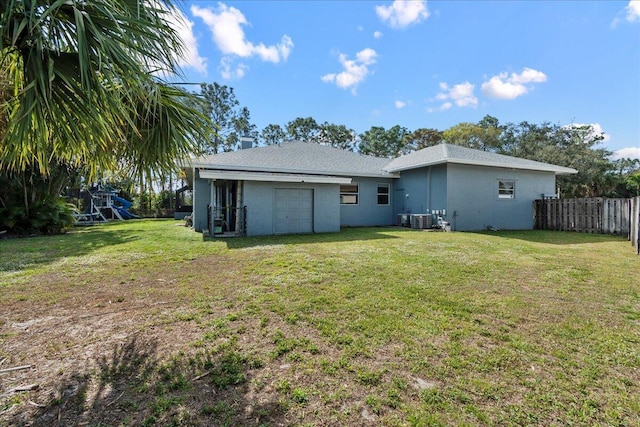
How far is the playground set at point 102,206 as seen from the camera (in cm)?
2169

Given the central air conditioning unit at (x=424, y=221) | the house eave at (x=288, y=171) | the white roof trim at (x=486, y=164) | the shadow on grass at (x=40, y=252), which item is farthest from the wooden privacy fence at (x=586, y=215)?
the shadow on grass at (x=40, y=252)

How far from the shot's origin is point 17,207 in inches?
492

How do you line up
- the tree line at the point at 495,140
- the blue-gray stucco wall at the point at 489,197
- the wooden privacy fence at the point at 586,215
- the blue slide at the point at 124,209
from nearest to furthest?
1. the wooden privacy fence at the point at 586,215
2. the blue-gray stucco wall at the point at 489,197
3. the blue slide at the point at 124,209
4. the tree line at the point at 495,140

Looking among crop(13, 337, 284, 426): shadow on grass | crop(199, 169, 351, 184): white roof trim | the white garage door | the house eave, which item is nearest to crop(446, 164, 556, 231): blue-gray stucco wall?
the house eave

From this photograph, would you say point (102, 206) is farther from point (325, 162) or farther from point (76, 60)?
point (76, 60)

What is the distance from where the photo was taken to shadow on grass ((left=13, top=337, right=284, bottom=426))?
6.73ft

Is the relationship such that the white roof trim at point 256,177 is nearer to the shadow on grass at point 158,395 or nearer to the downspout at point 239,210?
the downspout at point 239,210

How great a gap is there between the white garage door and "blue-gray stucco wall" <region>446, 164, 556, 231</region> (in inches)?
253

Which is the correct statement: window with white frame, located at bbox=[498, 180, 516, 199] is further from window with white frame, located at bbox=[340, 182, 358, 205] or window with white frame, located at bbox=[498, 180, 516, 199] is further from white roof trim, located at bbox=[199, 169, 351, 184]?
white roof trim, located at bbox=[199, 169, 351, 184]

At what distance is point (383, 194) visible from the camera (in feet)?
55.7

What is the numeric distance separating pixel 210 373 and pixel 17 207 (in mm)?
15283

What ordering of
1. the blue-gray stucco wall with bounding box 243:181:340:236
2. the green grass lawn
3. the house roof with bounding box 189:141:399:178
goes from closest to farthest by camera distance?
the green grass lawn → the blue-gray stucco wall with bounding box 243:181:340:236 → the house roof with bounding box 189:141:399:178

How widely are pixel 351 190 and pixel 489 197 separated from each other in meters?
6.81

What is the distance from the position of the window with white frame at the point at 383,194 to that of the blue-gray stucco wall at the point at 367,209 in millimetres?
177
